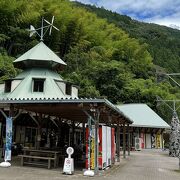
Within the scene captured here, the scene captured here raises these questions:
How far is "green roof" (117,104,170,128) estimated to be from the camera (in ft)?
101

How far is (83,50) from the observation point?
39562 mm

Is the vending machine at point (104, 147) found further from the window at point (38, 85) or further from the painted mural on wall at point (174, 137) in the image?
the painted mural on wall at point (174, 137)

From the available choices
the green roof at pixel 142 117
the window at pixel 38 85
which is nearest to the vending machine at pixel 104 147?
the window at pixel 38 85

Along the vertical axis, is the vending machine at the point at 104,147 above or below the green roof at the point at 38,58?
below

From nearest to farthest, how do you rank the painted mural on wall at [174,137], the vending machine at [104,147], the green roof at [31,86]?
the vending machine at [104,147] < the green roof at [31,86] < the painted mural on wall at [174,137]

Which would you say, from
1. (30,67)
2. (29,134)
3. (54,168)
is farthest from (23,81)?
(54,168)

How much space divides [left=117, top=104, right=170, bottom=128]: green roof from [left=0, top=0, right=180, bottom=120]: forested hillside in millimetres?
3692

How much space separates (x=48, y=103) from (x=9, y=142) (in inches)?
89.3

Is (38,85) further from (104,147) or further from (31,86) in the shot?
(104,147)

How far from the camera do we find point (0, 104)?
39.0 feet

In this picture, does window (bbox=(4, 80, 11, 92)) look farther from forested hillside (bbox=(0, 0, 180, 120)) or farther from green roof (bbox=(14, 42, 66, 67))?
forested hillside (bbox=(0, 0, 180, 120))

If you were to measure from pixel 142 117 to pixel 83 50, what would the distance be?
12.1m

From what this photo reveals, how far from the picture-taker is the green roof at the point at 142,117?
1211 inches

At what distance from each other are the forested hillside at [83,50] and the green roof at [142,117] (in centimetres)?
369
